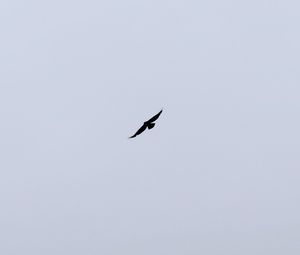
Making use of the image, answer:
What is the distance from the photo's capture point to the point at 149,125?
20531 millimetres
